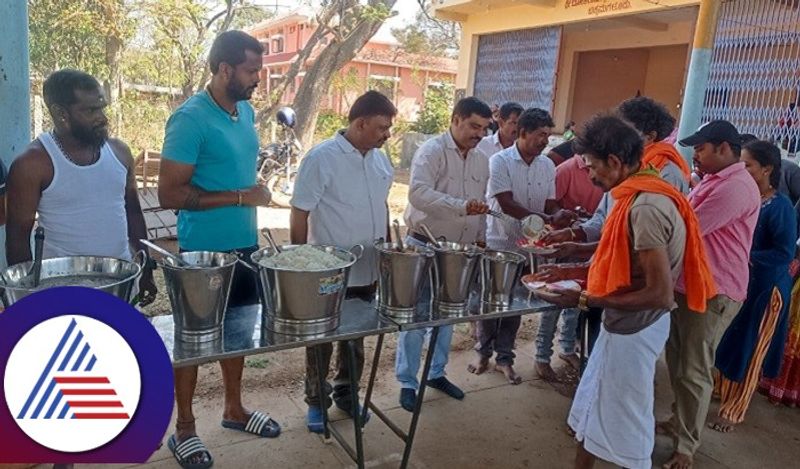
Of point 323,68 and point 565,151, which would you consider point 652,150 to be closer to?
point 565,151

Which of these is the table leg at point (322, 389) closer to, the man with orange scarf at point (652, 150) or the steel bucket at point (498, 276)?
the steel bucket at point (498, 276)

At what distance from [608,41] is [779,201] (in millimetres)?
6836

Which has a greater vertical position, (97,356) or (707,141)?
(707,141)

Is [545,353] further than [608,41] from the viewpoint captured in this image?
No

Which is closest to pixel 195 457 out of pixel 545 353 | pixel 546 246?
pixel 546 246

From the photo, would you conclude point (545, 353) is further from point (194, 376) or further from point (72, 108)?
point (72, 108)

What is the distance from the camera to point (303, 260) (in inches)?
77.5

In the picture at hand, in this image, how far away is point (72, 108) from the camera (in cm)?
211

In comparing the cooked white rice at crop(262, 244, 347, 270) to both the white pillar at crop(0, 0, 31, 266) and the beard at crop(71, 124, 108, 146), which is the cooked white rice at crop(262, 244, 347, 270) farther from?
the white pillar at crop(0, 0, 31, 266)

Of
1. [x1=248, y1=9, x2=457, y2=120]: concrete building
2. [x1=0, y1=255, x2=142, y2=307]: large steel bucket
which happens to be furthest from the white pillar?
[x1=248, y1=9, x2=457, y2=120]: concrete building

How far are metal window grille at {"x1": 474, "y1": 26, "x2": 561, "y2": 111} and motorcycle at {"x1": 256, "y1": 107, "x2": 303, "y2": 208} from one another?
314cm

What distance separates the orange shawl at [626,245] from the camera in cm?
205

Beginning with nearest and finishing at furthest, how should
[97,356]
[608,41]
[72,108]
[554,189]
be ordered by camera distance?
[97,356], [72,108], [554,189], [608,41]

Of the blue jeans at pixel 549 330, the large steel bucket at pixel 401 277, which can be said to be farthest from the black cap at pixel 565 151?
the large steel bucket at pixel 401 277
